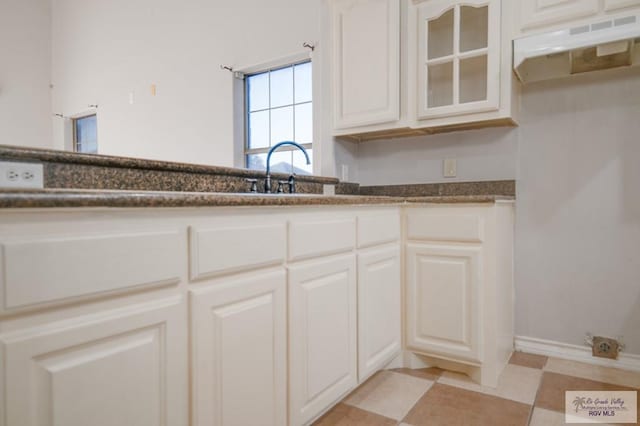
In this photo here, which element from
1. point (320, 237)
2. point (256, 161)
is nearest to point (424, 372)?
point (320, 237)

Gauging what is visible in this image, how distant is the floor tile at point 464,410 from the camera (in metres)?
1.50

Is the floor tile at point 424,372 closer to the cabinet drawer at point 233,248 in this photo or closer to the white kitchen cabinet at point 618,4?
the cabinet drawer at point 233,248

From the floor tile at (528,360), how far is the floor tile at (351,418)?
929mm

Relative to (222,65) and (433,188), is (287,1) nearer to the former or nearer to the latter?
(222,65)

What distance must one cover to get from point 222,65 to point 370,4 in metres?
1.74

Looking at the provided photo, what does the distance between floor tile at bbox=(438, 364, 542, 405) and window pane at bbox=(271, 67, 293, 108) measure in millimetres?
2466

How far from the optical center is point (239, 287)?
107 cm

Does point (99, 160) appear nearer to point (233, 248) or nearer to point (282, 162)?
point (233, 248)

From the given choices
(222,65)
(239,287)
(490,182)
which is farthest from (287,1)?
(239,287)

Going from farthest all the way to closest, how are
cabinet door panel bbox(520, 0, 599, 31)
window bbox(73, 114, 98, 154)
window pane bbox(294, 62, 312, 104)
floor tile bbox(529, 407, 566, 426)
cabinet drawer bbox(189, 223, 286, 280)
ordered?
window bbox(73, 114, 98, 154) → window pane bbox(294, 62, 312, 104) → cabinet door panel bbox(520, 0, 599, 31) → floor tile bbox(529, 407, 566, 426) → cabinet drawer bbox(189, 223, 286, 280)

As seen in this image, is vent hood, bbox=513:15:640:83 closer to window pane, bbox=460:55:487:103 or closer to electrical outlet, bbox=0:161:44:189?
window pane, bbox=460:55:487:103

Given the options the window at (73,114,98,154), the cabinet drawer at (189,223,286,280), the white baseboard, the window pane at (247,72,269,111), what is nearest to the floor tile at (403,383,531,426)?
the white baseboard

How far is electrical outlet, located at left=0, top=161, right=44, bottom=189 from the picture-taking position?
1.21 metres

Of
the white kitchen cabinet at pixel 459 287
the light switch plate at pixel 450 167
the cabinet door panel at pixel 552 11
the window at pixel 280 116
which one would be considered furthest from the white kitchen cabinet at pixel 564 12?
the window at pixel 280 116
